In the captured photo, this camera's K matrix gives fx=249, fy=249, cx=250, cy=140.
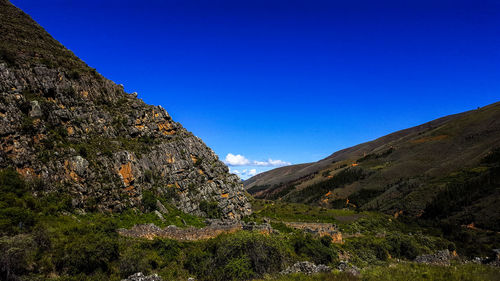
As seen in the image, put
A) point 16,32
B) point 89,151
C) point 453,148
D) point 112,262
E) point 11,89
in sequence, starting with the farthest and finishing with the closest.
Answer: point 453,148 < point 16,32 < point 89,151 < point 11,89 < point 112,262

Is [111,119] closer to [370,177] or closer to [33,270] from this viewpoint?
[33,270]

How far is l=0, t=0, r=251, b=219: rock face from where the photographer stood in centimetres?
1998

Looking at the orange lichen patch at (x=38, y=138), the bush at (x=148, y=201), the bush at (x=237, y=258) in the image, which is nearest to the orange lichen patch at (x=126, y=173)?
the bush at (x=148, y=201)

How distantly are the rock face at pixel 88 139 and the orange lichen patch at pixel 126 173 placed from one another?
0.32 feet

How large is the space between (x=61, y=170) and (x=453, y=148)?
12581 centimetres

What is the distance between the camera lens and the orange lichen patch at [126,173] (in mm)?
23797

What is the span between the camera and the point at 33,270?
11.6 m

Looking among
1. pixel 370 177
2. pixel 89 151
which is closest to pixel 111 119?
pixel 89 151

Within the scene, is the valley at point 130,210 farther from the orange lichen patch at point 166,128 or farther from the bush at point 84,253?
the orange lichen patch at point 166,128

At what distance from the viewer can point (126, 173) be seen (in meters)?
24.3

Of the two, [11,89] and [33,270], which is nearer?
[33,270]

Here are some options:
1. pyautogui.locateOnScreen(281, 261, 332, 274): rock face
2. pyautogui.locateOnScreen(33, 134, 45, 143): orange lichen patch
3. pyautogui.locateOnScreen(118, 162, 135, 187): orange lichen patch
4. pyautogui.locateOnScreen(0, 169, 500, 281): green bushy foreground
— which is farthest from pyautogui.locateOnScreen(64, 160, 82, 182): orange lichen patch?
pyautogui.locateOnScreen(281, 261, 332, 274): rock face

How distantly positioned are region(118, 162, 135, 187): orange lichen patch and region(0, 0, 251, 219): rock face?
0.10 metres

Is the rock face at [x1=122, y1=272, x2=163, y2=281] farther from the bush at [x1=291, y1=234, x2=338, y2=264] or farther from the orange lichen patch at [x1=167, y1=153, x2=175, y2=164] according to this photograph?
the orange lichen patch at [x1=167, y1=153, x2=175, y2=164]
